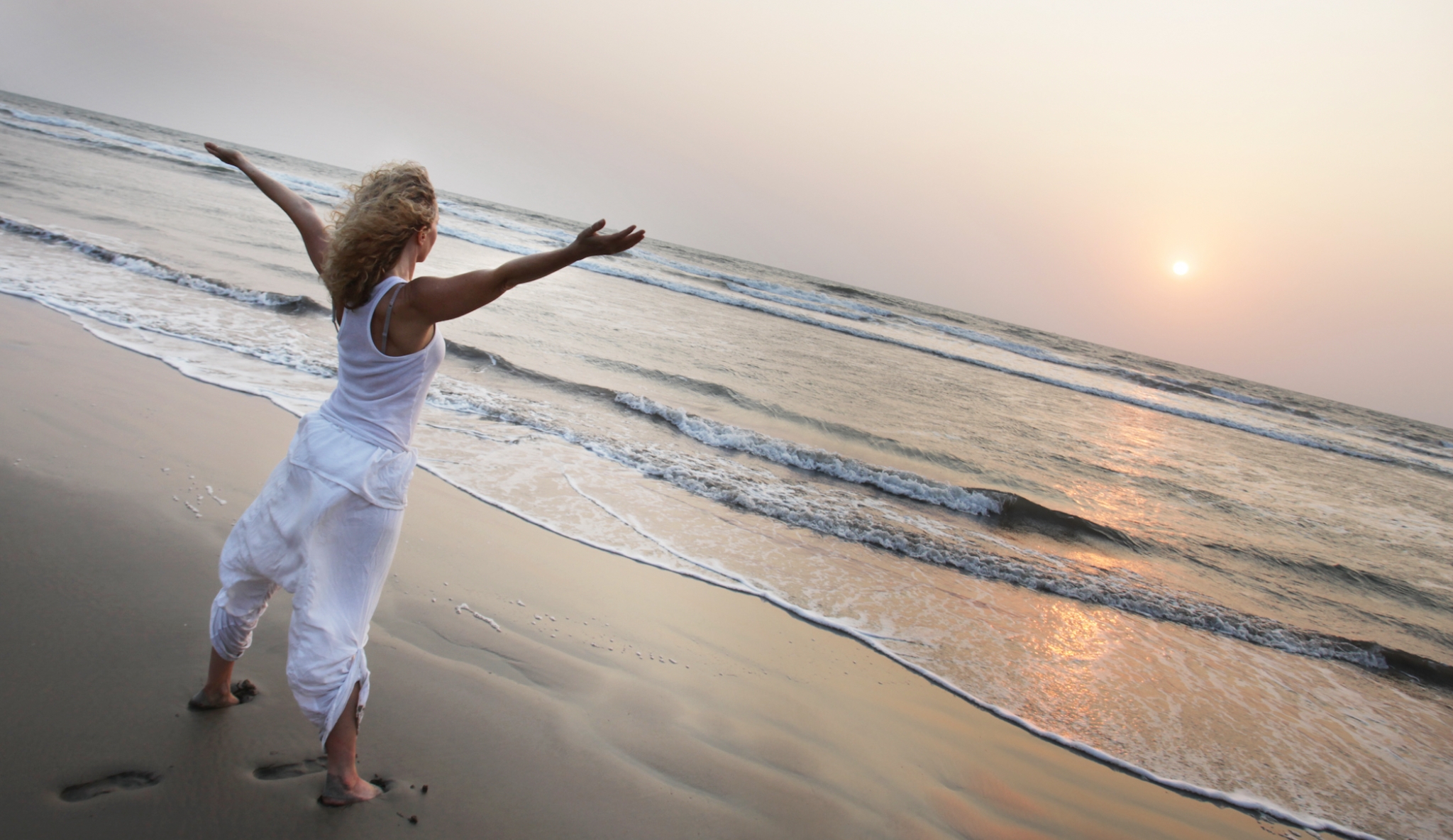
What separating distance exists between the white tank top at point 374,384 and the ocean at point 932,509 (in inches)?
103

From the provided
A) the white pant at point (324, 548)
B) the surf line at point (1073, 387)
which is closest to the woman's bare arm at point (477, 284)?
the white pant at point (324, 548)

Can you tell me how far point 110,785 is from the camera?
6.17 ft

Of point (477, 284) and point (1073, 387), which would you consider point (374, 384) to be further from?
point (1073, 387)

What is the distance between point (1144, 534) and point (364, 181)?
855 cm

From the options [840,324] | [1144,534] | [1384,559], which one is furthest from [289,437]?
[840,324]

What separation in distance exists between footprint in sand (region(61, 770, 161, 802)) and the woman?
431mm

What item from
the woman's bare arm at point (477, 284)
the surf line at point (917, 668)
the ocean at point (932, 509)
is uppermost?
the woman's bare arm at point (477, 284)

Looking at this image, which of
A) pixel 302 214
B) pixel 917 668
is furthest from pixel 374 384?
pixel 917 668

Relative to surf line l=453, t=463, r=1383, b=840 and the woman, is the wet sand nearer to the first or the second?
surf line l=453, t=463, r=1383, b=840

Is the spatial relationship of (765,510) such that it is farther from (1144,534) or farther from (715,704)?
(1144,534)

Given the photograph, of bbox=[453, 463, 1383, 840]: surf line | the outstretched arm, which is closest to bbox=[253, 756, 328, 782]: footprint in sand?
the outstretched arm

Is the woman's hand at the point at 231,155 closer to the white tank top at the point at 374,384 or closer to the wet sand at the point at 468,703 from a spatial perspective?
the white tank top at the point at 374,384

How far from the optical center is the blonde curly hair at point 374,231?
1.79 metres

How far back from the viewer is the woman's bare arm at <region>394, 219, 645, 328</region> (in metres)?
1.71
